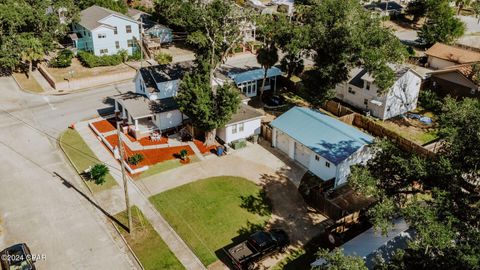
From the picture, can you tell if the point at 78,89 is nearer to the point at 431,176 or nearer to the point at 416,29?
the point at 431,176

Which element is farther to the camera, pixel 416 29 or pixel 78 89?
pixel 416 29

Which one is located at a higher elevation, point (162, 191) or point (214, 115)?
point (214, 115)

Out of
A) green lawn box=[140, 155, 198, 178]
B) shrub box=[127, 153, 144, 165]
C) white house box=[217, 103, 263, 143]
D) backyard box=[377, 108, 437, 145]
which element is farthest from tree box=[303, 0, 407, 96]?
shrub box=[127, 153, 144, 165]

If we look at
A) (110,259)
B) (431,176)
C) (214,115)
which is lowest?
(110,259)

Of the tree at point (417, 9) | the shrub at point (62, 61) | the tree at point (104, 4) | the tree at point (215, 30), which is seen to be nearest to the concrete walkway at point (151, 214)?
the tree at point (215, 30)

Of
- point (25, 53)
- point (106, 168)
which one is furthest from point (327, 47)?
point (25, 53)

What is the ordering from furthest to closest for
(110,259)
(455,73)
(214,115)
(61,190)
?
(455,73), (214,115), (61,190), (110,259)

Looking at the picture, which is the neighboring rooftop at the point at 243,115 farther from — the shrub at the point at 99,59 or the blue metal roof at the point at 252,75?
the shrub at the point at 99,59

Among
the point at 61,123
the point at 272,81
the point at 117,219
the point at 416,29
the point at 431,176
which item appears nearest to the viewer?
the point at 431,176
